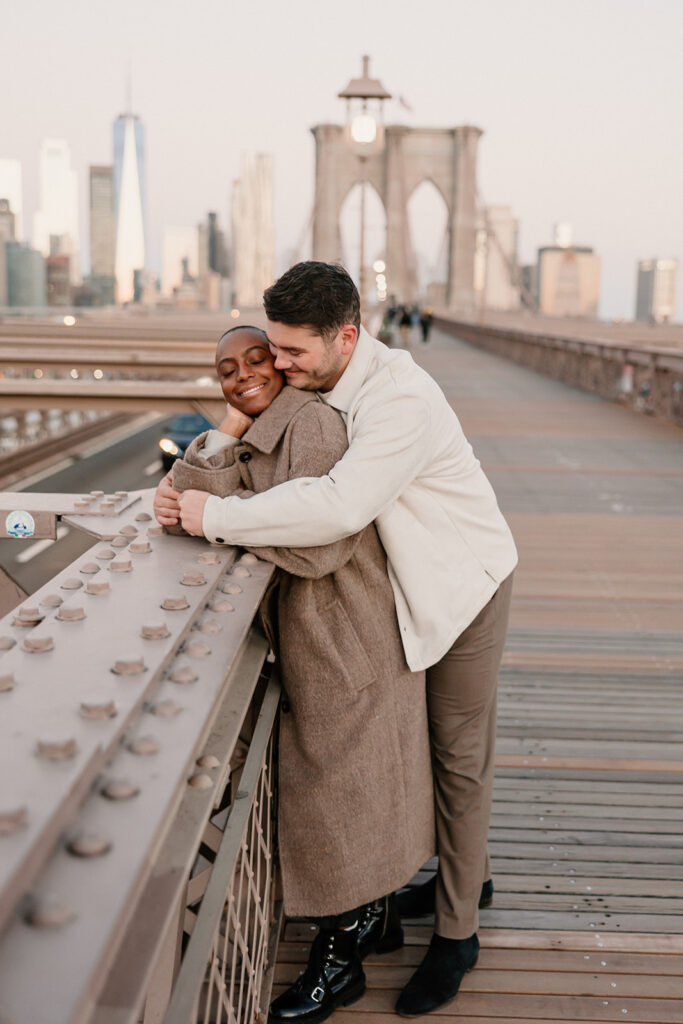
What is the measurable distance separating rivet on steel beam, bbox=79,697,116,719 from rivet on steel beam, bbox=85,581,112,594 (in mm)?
456

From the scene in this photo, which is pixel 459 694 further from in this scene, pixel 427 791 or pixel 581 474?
pixel 581 474

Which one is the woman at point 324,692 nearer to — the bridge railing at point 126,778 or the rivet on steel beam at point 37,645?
the bridge railing at point 126,778

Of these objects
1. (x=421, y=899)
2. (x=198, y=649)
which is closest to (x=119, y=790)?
(x=198, y=649)

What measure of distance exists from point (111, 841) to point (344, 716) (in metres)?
0.96

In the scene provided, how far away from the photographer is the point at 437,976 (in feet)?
6.40

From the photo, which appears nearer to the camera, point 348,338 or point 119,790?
point 119,790

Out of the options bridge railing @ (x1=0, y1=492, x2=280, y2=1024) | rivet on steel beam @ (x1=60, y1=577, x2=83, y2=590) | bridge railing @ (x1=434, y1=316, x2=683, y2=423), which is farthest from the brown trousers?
bridge railing @ (x1=434, y1=316, x2=683, y2=423)

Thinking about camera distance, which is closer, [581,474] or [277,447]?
[277,447]

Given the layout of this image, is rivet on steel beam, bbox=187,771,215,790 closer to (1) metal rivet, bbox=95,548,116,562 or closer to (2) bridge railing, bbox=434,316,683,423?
(1) metal rivet, bbox=95,548,116,562

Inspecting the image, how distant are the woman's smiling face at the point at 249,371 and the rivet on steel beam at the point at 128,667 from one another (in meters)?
0.79

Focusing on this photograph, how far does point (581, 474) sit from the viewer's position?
7875mm

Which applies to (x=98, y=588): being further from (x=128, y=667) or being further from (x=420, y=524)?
(x=420, y=524)

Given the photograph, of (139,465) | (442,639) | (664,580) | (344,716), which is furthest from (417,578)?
(139,465)

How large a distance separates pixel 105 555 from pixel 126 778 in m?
0.83
